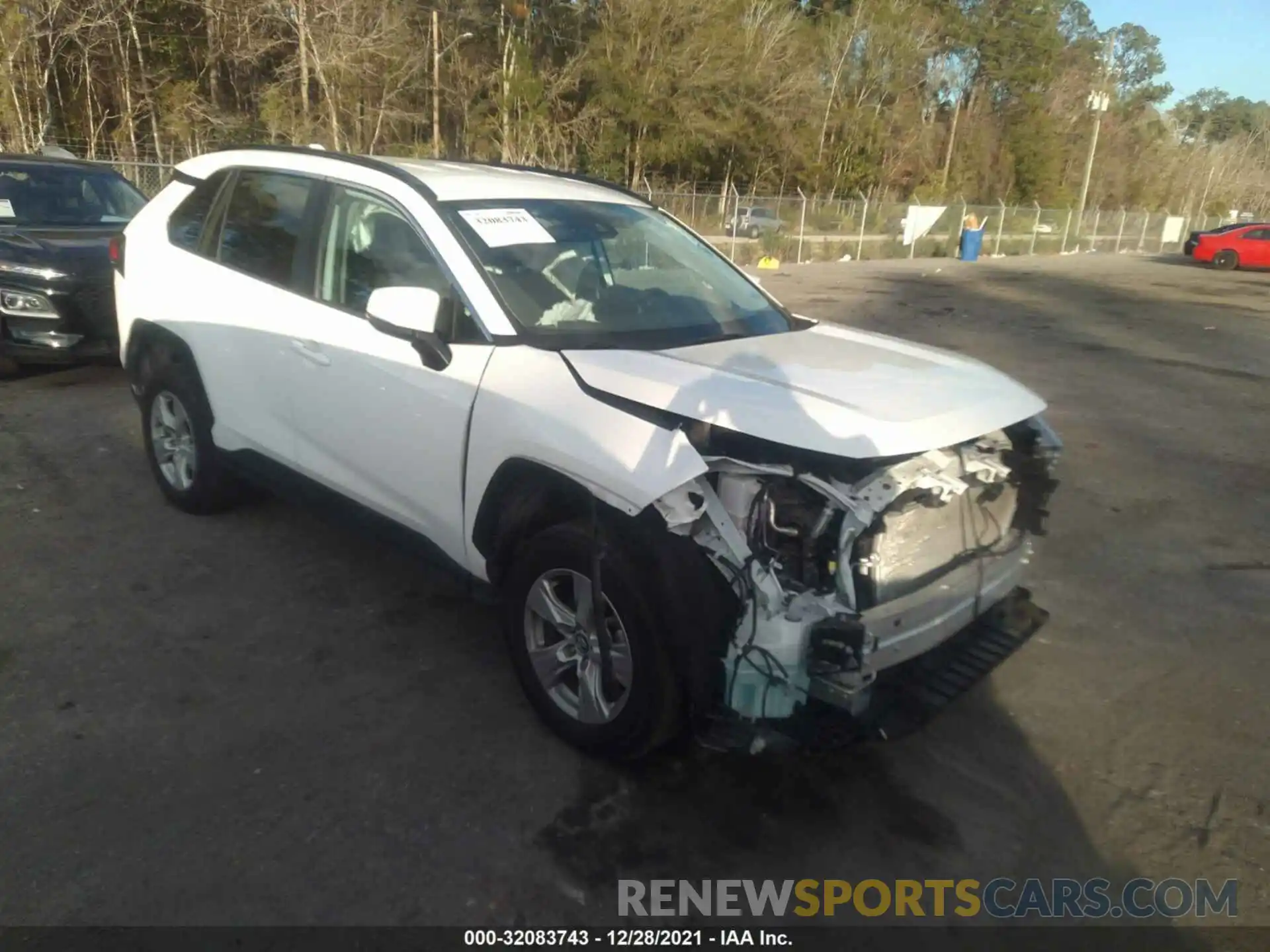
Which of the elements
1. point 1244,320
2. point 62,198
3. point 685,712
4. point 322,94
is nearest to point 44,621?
point 685,712

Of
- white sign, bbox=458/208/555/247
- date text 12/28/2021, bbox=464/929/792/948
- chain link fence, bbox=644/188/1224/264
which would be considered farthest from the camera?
chain link fence, bbox=644/188/1224/264

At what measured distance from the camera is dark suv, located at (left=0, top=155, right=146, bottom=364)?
7.35m

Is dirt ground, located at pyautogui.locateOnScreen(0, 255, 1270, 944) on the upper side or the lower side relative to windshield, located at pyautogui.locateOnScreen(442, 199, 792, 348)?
lower

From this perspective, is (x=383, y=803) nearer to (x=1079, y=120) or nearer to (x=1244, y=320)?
(x=1244, y=320)

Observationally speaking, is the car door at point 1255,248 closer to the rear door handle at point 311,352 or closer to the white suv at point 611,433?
the white suv at point 611,433

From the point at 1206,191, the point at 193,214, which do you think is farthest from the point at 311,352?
the point at 1206,191

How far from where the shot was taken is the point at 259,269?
14.5ft

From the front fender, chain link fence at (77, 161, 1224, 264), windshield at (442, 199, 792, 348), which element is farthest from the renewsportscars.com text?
chain link fence at (77, 161, 1224, 264)

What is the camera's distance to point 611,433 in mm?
2965

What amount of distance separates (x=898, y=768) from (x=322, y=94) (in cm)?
2566

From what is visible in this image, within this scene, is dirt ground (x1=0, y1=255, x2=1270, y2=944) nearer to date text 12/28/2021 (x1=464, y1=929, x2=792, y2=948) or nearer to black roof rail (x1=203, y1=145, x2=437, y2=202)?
date text 12/28/2021 (x1=464, y1=929, x2=792, y2=948)

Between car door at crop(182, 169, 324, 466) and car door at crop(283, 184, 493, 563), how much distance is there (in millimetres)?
148

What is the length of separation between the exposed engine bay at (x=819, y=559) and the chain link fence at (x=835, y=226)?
18.1 metres

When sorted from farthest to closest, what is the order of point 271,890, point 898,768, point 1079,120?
1. point 1079,120
2. point 898,768
3. point 271,890
